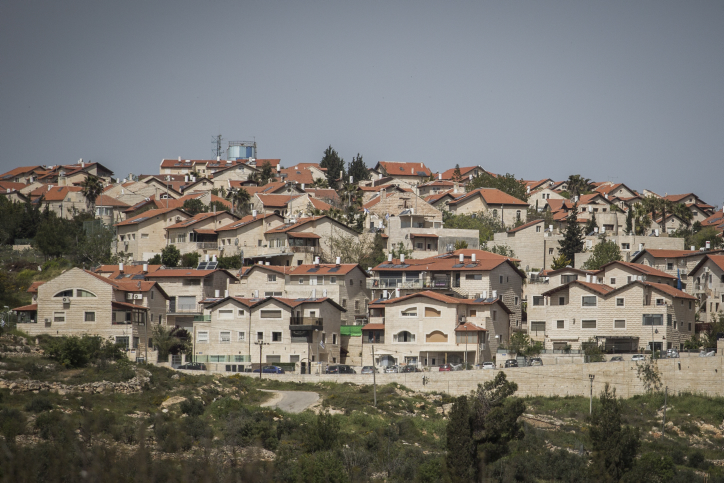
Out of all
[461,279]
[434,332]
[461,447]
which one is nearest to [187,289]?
[434,332]

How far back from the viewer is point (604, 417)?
158ft

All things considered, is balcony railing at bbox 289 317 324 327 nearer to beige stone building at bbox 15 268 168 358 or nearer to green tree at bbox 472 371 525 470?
beige stone building at bbox 15 268 168 358

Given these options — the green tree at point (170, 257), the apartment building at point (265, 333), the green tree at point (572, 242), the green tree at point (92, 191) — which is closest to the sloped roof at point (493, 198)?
the green tree at point (572, 242)

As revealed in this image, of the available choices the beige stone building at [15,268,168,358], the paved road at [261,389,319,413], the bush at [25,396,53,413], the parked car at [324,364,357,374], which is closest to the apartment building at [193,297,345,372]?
the parked car at [324,364,357,374]

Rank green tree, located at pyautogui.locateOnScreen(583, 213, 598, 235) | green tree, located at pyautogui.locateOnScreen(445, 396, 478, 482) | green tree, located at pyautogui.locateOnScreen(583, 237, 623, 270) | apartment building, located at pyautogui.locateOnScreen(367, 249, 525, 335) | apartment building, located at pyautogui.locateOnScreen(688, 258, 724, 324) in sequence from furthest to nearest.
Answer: green tree, located at pyautogui.locateOnScreen(583, 213, 598, 235)
green tree, located at pyautogui.locateOnScreen(583, 237, 623, 270)
apartment building, located at pyautogui.locateOnScreen(367, 249, 525, 335)
apartment building, located at pyautogui.locateOnScreen(688, 258, 724, 324)
green tree, located at pyautogui.locateOnScreen(445, 396, 478, 482)

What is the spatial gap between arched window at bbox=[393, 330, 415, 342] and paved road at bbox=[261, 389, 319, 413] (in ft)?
37.1

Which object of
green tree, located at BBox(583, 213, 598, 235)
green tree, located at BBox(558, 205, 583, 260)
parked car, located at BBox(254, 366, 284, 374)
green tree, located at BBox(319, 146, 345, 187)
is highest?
green tree, located at BBox(319, 146, 345, 187)

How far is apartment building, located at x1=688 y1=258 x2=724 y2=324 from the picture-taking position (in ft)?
247

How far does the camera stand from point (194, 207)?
340 ft

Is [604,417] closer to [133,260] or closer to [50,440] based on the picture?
[50,440]

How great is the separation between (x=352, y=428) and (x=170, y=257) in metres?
38.6

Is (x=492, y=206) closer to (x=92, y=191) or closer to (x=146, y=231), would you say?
(x=146, y=231)

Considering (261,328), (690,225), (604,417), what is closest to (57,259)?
(261,328)

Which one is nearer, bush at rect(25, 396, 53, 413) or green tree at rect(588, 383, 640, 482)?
green tree at rect(588, 383, 640, 482)
